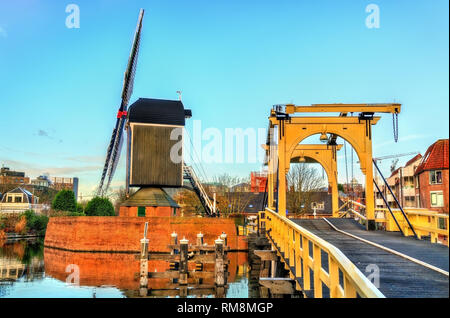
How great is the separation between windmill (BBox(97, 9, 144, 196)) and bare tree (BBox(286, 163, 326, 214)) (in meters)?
19.9

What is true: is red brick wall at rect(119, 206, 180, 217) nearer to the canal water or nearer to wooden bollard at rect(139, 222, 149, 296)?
the canal water

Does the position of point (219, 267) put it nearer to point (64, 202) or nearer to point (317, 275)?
point (317, 275)

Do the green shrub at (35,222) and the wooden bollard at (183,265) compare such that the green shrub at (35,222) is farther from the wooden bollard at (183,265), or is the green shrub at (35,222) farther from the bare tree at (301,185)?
the wooden bollard at (183,265)

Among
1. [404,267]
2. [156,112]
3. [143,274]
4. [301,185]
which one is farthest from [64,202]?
[404,267]

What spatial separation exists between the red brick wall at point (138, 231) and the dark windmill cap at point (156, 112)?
9.15 m

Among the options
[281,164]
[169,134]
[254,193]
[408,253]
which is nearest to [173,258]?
[281,164]

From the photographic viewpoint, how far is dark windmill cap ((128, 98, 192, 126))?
38.0 meters

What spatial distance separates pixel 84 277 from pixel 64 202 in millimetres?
32900

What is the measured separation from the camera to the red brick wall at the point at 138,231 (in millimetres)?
35281

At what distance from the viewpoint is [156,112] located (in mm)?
38500

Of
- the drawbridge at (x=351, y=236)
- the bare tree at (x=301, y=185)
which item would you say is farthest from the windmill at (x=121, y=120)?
the drawbridge at (x=351, y=236)

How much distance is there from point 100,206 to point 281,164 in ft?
119
